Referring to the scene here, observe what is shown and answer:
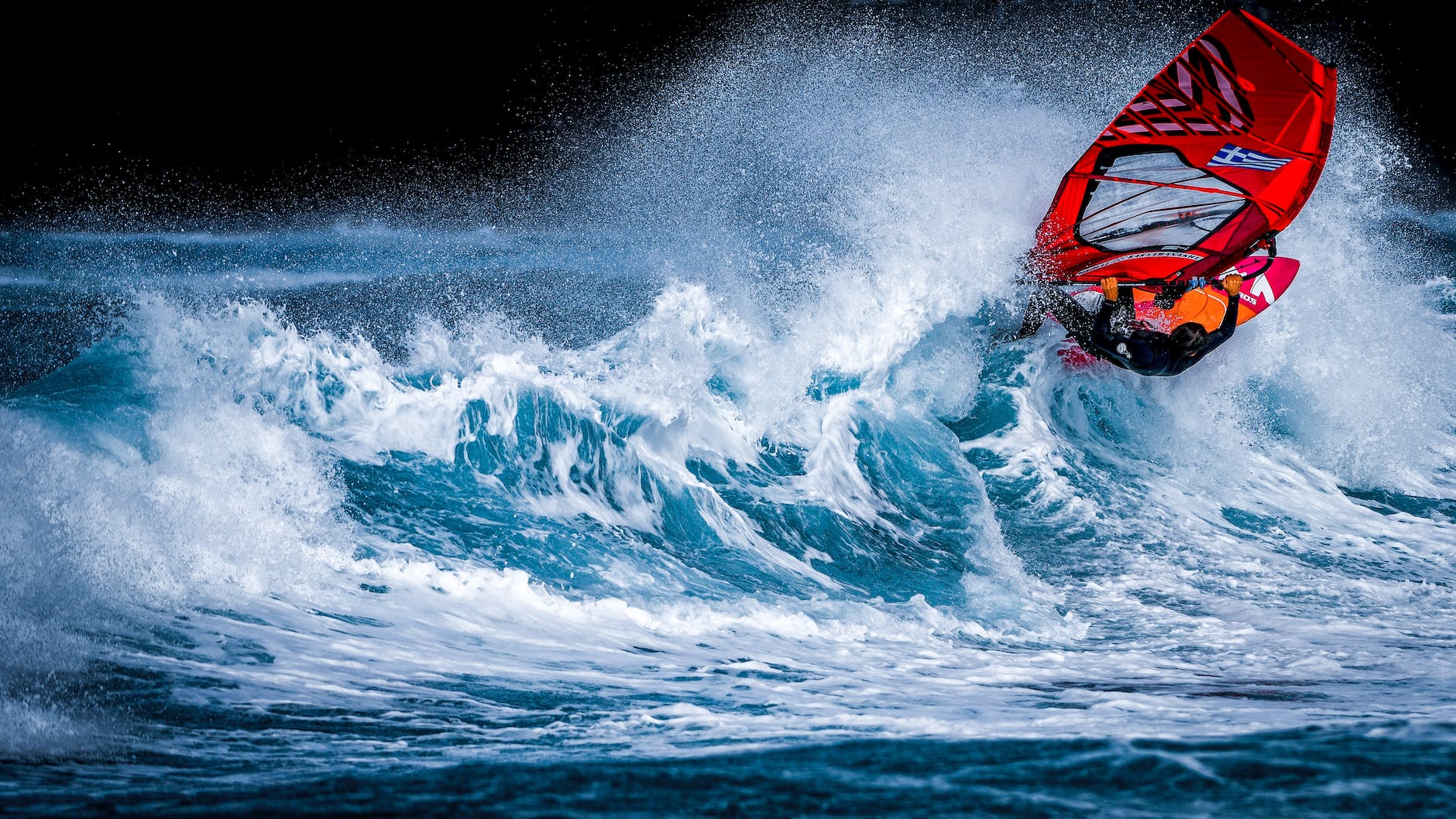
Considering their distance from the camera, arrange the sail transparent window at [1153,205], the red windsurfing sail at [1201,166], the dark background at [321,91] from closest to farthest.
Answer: the red windsurfing sail at [1201,166], the sail transparent window at [1153,205], the dark background at [321,91]

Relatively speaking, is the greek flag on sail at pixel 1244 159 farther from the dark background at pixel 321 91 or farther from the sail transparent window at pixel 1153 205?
the dark background at pixel 321 91

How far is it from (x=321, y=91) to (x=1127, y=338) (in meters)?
13.9

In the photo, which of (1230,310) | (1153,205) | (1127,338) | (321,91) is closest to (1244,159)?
(1153,205)

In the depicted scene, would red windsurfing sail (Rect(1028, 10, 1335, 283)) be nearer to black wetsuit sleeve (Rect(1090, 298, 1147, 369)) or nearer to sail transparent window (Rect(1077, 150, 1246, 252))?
sail transparent window (Rect(1077, 150, 1246, 252))

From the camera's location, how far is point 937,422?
22.9 feet

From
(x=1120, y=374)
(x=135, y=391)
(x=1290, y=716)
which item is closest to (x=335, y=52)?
(x=135, y=391)

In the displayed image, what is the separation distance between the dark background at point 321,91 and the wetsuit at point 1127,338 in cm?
1094

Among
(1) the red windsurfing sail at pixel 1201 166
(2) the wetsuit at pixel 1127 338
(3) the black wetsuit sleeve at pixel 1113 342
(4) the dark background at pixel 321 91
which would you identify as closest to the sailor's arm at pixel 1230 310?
(2) the wetsuit at pixel 1127 338

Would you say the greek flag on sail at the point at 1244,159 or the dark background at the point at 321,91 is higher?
the dark background at the point at 321,91

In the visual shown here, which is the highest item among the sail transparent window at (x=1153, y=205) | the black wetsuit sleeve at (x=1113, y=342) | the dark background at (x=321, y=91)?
the dark background at (x=321, y=91)

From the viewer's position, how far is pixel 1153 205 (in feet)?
22.6

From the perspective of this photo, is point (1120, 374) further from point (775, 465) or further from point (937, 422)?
point (775, 465)

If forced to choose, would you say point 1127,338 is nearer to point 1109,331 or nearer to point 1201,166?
point 1109,331

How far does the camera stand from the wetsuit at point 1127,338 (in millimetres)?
6543
